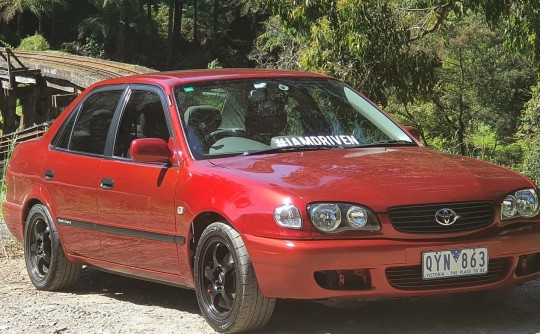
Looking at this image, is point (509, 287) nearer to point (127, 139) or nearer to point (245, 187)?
point (245, 187)

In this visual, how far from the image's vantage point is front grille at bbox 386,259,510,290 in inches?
166

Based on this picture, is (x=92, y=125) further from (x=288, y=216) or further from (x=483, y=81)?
(x=483, y=81)

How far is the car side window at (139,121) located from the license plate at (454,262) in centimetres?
196

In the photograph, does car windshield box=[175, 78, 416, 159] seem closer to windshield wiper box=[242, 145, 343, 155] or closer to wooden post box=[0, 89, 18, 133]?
windshield wiper box=[242, 145, 343, 155]

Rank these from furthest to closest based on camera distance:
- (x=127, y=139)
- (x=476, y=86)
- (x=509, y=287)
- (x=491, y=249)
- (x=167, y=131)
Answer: (x=476, y=86) → (x=127, y=139) → (x=167, y=131) → (x=509, y=287) → (x=491, y=249)

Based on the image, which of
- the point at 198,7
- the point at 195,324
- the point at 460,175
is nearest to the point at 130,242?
the point at 195,324

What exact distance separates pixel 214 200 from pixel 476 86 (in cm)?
2330

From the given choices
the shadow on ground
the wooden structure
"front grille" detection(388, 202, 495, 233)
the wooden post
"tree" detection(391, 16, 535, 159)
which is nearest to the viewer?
"front grille" detection(388, 202, 495, 233)

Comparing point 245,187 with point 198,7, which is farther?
point 198,7

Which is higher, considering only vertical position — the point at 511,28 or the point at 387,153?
the point at 511,28

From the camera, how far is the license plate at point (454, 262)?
4.21 metres

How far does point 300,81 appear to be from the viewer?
573 centimetres

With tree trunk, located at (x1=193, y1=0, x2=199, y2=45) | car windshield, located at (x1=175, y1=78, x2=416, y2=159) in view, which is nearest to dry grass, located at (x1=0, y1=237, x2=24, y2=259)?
car windshield, located at (x1=175, y1=78, x2=416, y2=159)

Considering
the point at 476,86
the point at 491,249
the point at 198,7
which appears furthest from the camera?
the point at 198,7
